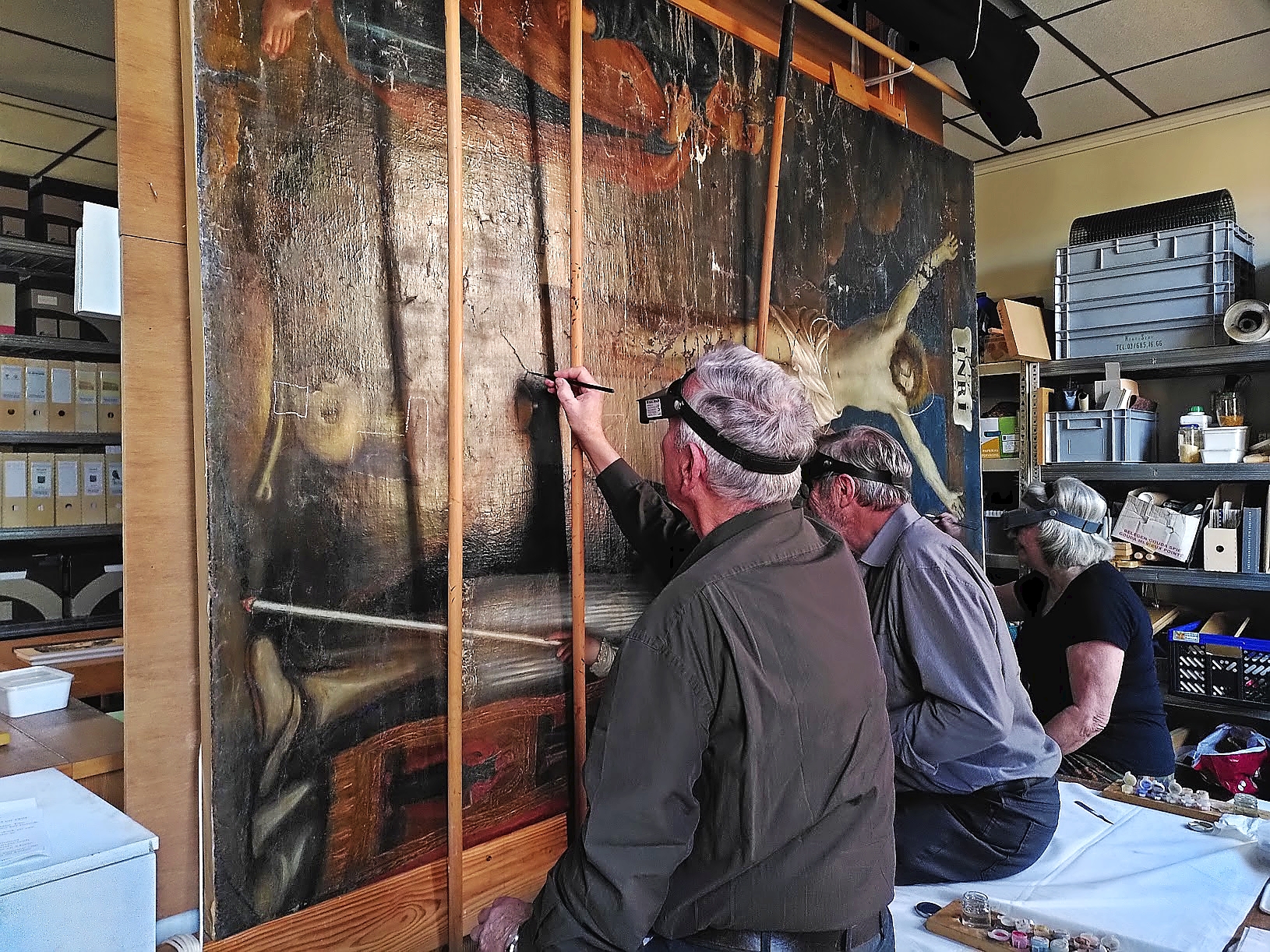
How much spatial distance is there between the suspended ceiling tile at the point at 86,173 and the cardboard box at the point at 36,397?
1.18 m

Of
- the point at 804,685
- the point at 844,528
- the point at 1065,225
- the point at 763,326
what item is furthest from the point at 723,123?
the point at 1065,225

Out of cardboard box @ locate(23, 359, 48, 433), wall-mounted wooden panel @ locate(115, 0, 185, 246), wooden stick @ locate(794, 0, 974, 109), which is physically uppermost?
wooden stick @ locate(794, 0, 974, 109)

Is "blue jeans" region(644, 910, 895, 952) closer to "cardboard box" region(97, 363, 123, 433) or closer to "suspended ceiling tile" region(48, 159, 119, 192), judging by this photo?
"cardboard box" region(97, 363, 123, 433)

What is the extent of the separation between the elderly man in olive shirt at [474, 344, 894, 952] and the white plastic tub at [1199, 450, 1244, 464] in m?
3.04

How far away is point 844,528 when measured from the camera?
6.58 ft

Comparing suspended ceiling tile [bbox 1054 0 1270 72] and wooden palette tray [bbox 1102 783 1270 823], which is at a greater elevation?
suspended ceiling tile [bbox 1054 0 1270 72]

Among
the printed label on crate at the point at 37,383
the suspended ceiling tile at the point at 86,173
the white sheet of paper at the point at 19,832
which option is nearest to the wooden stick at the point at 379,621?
the white sheet of paper at the point at 19,832

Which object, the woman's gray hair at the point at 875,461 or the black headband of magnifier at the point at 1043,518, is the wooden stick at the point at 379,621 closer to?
the woman's gray hair at the point at 875,461

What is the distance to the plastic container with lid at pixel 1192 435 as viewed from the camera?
371cm

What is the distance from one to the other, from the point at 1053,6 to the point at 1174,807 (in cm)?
252

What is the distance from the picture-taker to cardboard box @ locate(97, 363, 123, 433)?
12.1 feet

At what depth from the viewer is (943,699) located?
69.9 inches

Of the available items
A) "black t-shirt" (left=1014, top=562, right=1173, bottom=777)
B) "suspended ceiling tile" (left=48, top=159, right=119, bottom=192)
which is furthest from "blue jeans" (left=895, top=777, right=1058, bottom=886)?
"suspended ceiling tile" (left=48, top=159, right=119, bottom=192)

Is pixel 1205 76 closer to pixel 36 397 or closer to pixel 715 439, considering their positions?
pixel 715 439
